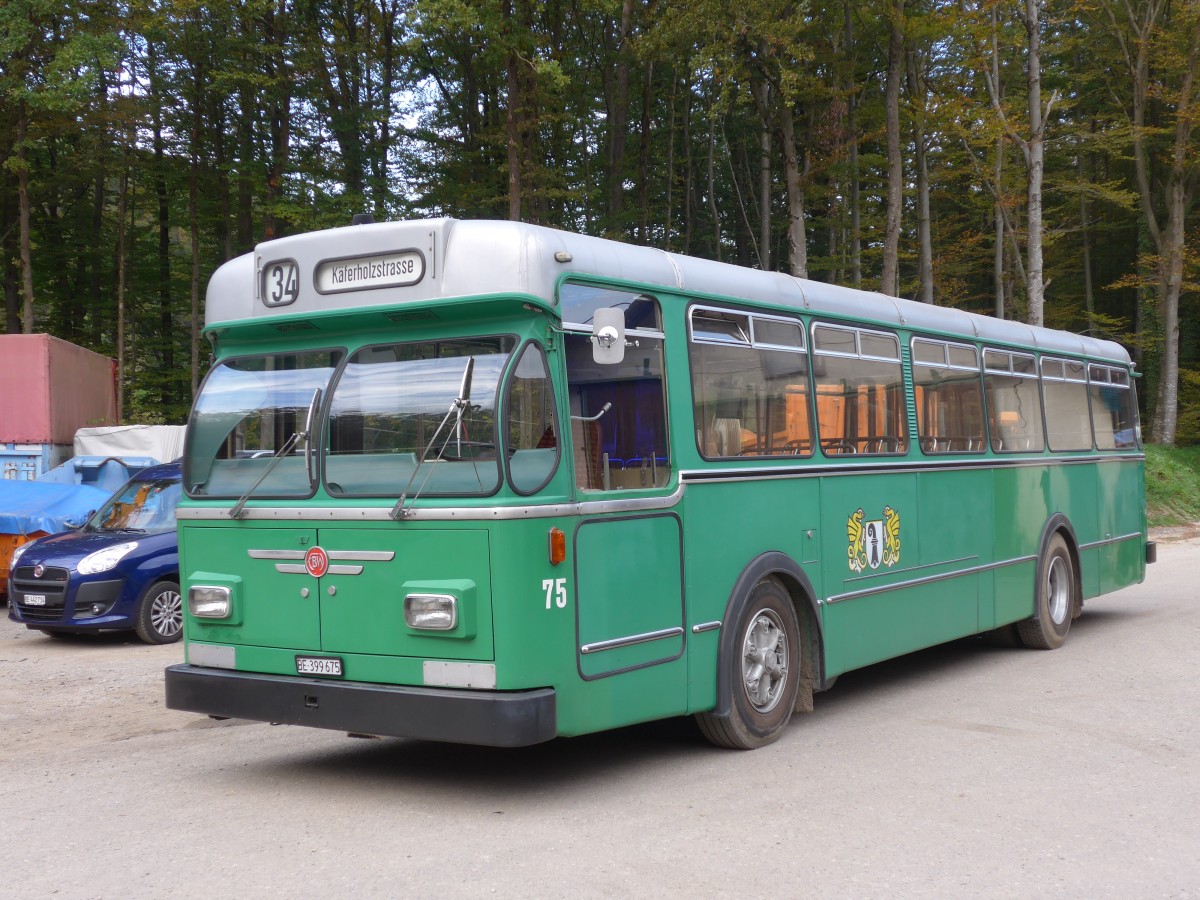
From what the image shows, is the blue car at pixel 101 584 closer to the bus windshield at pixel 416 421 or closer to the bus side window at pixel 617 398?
the bus windshield at pixel 416 421

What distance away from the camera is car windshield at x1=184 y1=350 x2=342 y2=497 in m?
6.52

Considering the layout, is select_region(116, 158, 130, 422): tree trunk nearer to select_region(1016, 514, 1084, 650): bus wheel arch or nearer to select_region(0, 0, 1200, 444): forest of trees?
select_region(0, 0, 1200, 444): forest of trees

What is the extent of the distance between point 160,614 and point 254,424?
6492 mm

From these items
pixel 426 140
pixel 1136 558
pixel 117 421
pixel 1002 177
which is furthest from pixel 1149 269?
pixel 117 421

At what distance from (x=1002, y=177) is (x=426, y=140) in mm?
14952

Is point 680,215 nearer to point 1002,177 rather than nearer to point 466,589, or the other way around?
point 1002,177

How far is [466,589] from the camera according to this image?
5.79m

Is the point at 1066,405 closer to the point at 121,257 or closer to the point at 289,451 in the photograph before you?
the point at 289,451

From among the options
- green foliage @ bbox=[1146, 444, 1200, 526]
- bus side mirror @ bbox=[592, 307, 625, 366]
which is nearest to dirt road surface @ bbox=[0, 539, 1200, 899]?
bus side mirror @ bbox=[592, 307, 625, 366]

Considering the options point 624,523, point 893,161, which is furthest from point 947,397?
point 893,161

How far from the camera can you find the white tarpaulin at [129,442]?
1886 cm

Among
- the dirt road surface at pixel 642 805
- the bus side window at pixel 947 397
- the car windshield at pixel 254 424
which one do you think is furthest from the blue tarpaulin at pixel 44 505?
the bus side window at pixel 947 397

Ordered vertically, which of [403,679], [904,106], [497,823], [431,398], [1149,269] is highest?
[904,106]

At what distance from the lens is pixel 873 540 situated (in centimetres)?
876
